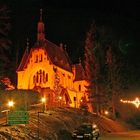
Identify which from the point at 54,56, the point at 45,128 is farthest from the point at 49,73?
the point at 45,128

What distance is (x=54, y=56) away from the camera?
85.9m

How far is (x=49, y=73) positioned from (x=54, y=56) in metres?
6.27

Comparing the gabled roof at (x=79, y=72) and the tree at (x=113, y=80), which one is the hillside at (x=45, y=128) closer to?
the tree at (x=113, y=80)

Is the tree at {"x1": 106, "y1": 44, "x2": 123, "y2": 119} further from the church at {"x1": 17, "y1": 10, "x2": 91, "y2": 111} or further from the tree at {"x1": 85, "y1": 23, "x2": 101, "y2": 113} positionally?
the church at {"x1": 17, "y1": 10, "x2": 91, "y2": 111}

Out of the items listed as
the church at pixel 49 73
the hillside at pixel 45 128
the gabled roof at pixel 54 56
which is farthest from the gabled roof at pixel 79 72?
the hillside at pixel 45 128

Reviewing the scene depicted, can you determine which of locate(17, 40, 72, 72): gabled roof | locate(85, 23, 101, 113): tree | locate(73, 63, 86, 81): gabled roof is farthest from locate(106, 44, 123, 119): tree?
locate(73, 63, 86, 81): gabled roof

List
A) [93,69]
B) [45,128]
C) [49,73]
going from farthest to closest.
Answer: [49,73] < [93,69] < [45,128]

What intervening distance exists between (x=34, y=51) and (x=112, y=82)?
1872 cm

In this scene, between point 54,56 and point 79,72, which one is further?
point 79,72

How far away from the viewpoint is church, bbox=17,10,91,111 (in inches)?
3149

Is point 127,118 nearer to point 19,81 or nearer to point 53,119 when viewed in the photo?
point 19,81

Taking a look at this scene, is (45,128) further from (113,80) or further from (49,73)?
(49,73)

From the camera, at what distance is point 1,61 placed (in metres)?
61.3

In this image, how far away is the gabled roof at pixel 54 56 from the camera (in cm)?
8394
